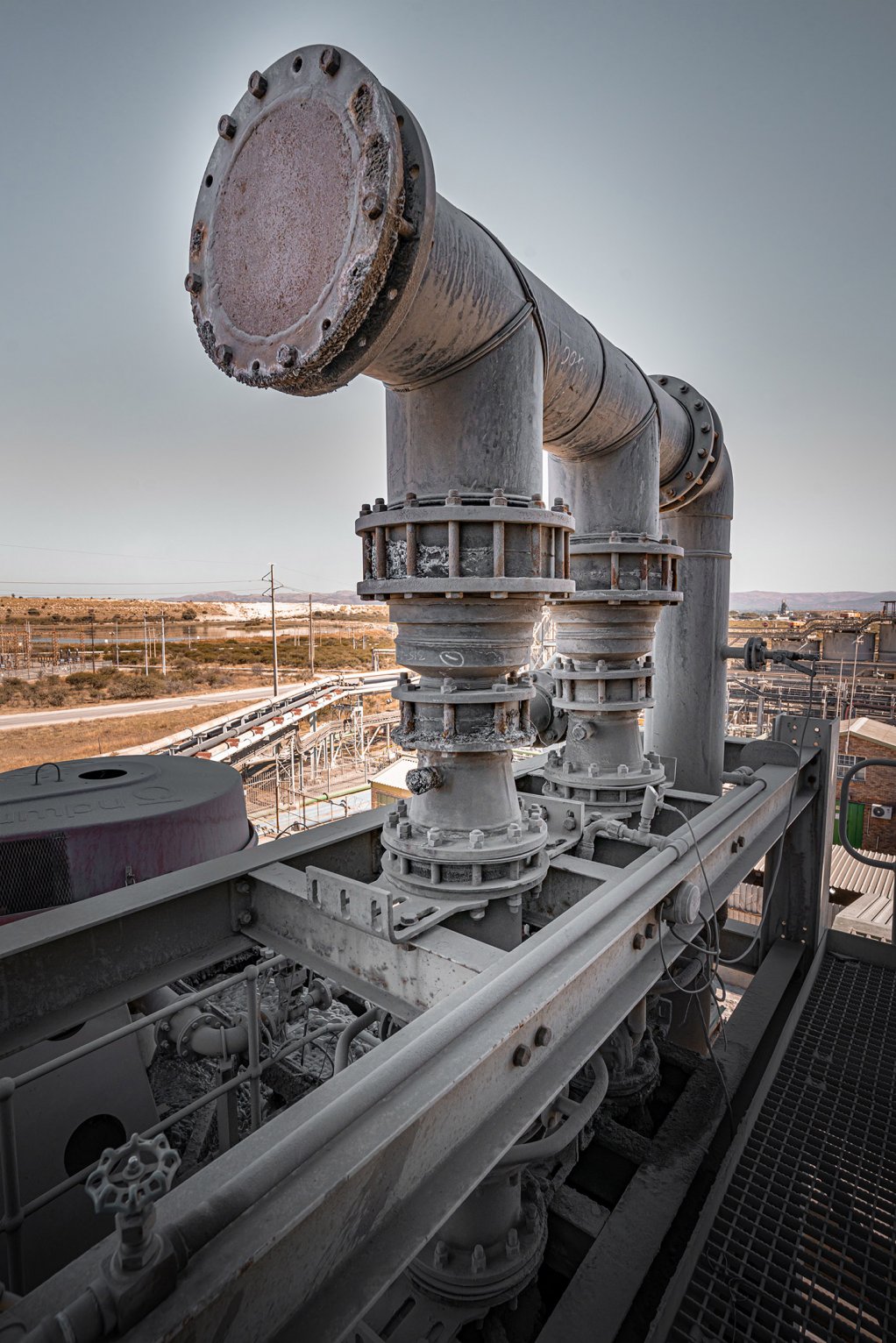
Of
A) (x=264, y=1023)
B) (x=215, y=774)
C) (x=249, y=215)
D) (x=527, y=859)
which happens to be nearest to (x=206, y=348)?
(x=249, y=215)

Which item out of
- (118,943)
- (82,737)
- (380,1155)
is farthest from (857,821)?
(82,737)

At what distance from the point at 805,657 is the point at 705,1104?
288 cm

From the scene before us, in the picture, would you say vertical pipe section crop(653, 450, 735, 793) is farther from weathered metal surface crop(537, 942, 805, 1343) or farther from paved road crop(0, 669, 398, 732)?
paved road crop(0, 669, 398, 732)

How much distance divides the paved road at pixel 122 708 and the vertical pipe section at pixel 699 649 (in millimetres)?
21837

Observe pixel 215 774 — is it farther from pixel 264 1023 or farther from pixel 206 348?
pixel 206 348

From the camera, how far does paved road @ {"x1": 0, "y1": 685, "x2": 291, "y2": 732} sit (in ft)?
73.1

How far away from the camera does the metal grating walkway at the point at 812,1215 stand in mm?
2234

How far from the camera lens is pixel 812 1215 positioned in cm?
262

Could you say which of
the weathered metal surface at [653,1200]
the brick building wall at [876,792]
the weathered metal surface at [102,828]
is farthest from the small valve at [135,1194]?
the brick building wall at [876,792]

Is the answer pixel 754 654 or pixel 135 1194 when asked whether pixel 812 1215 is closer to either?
pixel 135 1194

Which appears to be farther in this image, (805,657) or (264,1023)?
(805,657)

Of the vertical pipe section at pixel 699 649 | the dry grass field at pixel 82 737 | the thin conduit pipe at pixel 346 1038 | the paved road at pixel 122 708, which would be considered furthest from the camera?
the paved road at pixel 122 708

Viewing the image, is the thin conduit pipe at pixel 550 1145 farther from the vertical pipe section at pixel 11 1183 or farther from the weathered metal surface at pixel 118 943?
the weathered metal surface at pixel 118 943

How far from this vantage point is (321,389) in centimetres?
240
